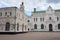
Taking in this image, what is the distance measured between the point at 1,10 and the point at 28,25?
18409 millimetres

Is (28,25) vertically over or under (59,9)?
under

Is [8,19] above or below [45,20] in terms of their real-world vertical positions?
above

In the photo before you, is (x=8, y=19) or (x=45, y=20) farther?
(x=45, y=20)

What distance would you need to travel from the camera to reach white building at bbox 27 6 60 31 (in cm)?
5209

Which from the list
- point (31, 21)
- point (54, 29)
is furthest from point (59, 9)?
point (31, 21)

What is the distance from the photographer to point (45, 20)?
174 feet

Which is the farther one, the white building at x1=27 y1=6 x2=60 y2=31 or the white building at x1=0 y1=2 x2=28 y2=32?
the white building at x1=27 y1=6 x2=60 y2=31

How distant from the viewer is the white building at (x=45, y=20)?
171 feet

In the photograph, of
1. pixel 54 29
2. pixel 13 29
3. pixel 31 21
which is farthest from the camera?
pixel 31 21

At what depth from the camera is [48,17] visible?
52938 millimetres

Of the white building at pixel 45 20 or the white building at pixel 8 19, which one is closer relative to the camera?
the white building at pixel 8 19

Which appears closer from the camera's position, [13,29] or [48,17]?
[13,29]

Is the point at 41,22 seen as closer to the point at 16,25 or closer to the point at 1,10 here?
the point at 16,25

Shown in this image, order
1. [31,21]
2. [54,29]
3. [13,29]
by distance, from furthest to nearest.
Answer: [31,21] < [54,29] < [13,29]
